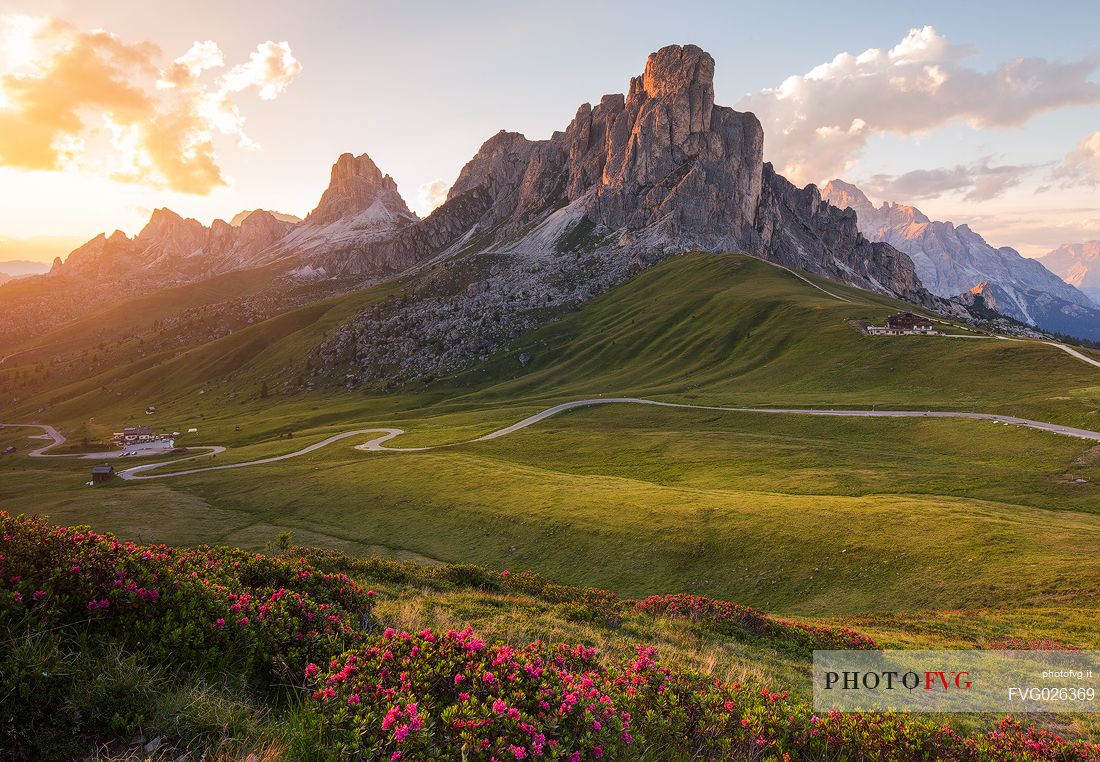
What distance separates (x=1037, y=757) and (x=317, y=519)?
61392 mm

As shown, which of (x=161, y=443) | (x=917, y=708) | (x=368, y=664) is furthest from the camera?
(x=161, y=443)

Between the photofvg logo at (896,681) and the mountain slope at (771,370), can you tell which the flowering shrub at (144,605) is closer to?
the photofvg logo at (896,681)

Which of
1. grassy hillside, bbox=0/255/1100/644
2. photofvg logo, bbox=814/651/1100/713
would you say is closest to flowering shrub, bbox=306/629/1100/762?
photofvg logo, bbox=814/651/1100/713

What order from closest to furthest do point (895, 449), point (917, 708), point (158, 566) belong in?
1. point (158, 566)
2. point (917, 708)
3. point (895, 449)

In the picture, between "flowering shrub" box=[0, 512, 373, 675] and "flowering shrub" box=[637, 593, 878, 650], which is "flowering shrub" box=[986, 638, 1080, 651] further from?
"flowering shrub" box=[0, 512, 373, 675]

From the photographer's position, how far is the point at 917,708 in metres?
12.9

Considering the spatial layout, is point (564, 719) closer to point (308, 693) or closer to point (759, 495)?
point (308, 693)

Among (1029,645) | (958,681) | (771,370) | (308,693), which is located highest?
(308,693)

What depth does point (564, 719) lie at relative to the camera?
7.40m

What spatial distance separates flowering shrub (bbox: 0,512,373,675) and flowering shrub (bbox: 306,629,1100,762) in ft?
5.96

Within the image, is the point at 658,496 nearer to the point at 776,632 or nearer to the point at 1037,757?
the point at 776,632

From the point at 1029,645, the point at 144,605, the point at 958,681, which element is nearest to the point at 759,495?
the point at 1029,645

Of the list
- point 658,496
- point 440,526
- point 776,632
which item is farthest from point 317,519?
point 776,632

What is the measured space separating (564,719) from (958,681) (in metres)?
15.5
